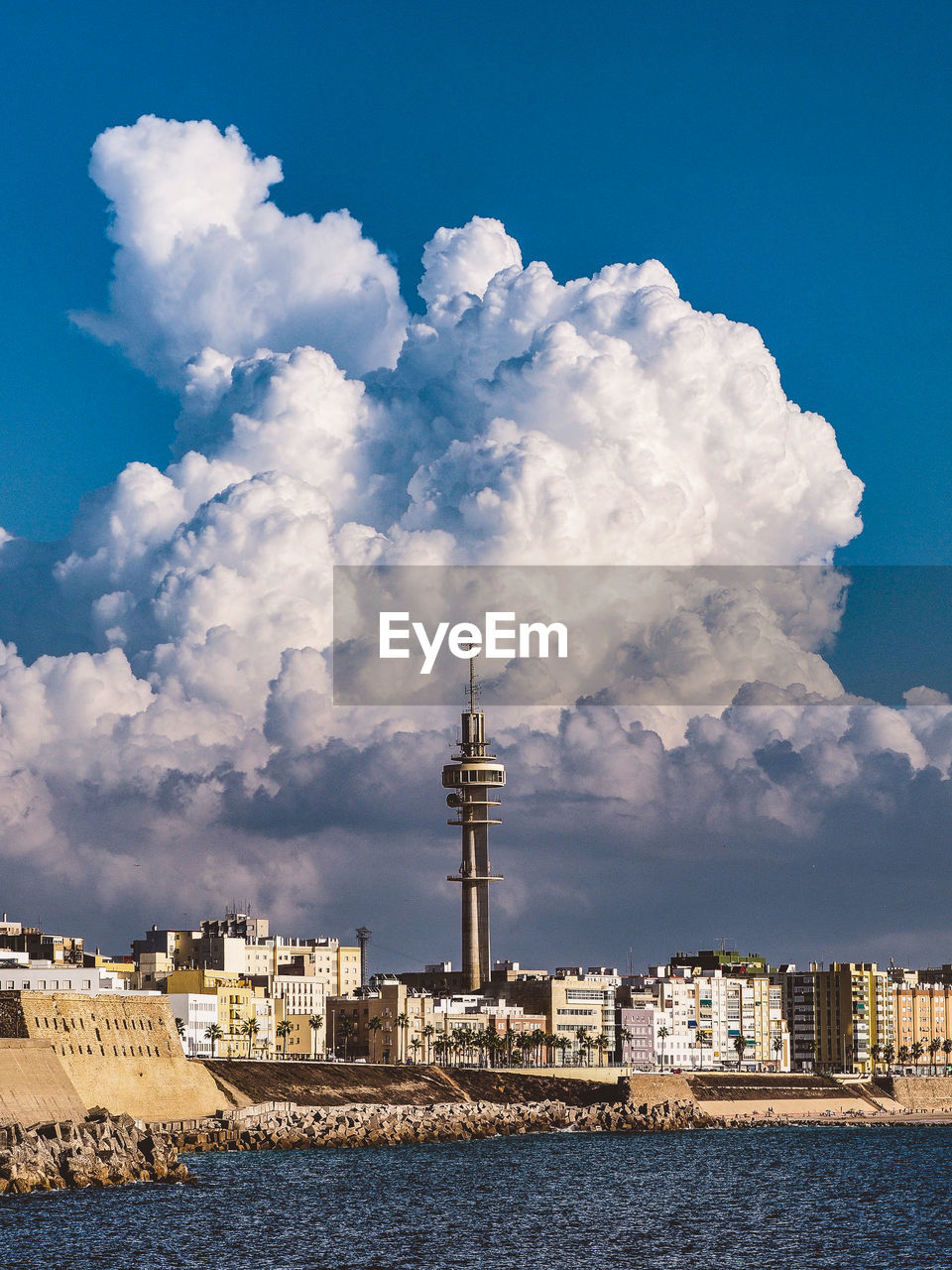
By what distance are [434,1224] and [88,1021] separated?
3953 centimetres

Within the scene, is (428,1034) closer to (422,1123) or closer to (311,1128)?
(422,1123)

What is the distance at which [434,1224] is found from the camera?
3246 inches

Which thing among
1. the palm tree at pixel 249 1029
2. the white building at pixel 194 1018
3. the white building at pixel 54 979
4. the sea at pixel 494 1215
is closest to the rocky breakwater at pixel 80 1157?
the sea at pixel 494 1215

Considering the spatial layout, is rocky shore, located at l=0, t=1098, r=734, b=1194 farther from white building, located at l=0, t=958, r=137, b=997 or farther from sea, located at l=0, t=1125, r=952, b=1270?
white building, located at l=0, t=958, r=137, b=997

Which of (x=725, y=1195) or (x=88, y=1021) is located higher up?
(x=88, y=1021)

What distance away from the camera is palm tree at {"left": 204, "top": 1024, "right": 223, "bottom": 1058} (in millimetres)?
170625

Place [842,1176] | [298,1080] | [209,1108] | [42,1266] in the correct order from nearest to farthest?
[42,1266] → [842,1176] → [209,1108] → [298,1080]

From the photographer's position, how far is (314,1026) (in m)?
193

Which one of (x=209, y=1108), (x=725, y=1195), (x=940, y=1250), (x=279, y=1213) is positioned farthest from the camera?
(x=209, y=1108)

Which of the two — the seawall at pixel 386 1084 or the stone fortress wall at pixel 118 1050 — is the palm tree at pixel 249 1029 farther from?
the stone fortress wall at pixel 118 1050

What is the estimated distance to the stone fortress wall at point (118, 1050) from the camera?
11206 cm

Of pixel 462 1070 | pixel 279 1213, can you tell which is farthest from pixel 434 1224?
pixel 462 1070

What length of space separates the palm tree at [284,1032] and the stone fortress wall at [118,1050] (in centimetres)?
5706

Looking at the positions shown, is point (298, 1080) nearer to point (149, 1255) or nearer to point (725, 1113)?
point (725, 1113)
